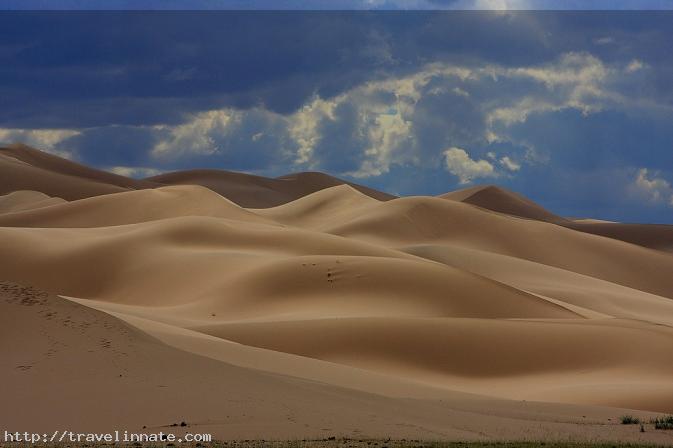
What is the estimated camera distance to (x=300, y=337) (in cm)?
3694

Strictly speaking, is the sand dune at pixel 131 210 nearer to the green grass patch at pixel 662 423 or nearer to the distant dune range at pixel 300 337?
→ the distant dune range at pixel 300 337

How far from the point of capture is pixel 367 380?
2658 centimetres

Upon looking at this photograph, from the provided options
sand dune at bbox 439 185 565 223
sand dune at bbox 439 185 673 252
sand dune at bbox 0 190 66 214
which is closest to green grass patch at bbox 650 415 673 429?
sand dune at bbox 0 190 66 214

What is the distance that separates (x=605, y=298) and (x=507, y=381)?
41205mm

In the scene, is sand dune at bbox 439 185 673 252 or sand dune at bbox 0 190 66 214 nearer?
sand dune at bbox 0 190 66 214

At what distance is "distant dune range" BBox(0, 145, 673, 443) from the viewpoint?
19.4m

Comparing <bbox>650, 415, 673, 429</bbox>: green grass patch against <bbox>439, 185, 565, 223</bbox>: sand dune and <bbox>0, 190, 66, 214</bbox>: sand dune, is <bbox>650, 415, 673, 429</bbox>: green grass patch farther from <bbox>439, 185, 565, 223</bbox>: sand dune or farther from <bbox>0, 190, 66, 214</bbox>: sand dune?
<bbox>439, 185, 565, 223</bbox>: sand dune

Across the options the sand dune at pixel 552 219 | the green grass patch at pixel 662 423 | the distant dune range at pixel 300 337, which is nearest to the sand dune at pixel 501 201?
the sand dune at pixel 552 219

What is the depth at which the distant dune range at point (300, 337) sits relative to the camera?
19.4 m

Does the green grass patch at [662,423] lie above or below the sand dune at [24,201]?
below

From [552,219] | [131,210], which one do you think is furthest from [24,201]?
[552,219]

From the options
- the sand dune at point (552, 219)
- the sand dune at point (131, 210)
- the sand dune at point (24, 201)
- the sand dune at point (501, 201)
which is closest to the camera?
the sand dune at point (131, 210)

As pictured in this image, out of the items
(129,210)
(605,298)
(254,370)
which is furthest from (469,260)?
(254,370)

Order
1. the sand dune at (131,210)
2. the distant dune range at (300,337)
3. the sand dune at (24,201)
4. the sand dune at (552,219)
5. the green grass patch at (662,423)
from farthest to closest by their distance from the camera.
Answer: the sand dune at (552,219) → the sand dune at (24,201) → the sand dune at (131,210) → the green grass patch at (662,423) → the distant dune range at (300,337)
